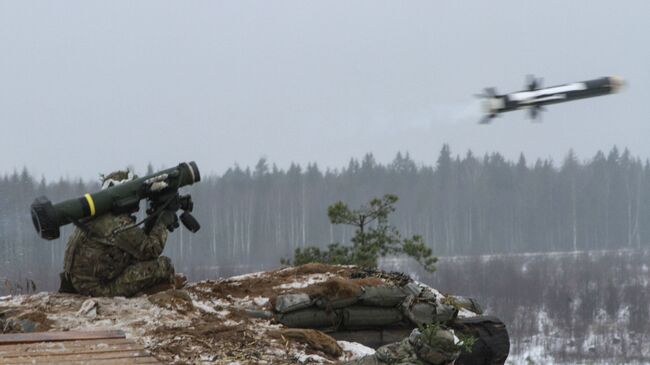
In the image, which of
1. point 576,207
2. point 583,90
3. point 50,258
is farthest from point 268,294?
point 576,207

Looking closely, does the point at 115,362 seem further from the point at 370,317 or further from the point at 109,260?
the point at 370,317

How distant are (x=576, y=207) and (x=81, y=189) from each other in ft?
122

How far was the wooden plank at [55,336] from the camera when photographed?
391 inches

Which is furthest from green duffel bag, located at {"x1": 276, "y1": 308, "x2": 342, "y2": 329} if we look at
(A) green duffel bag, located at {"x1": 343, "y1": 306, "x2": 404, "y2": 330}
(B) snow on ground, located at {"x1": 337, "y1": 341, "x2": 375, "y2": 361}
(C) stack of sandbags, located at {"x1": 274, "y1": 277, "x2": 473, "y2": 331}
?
(B) snow on ground, located at {"x1": 337, "y1": 341, "x2": 375, "y2": 361}

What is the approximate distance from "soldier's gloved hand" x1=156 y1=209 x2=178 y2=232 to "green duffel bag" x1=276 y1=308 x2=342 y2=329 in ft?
8.03

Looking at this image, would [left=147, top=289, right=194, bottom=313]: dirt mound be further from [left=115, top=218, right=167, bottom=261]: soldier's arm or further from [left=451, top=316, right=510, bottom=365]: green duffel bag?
[left=451, top=316, right=510, bottom=365]: green duffel bag

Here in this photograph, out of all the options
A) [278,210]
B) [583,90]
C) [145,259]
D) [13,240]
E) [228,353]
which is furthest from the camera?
[278,210]

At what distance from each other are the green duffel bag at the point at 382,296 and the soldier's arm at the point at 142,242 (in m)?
3.11

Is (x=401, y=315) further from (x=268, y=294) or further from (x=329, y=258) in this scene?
(x=329, y=258)

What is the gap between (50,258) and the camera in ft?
156

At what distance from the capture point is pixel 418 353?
870 centimetres

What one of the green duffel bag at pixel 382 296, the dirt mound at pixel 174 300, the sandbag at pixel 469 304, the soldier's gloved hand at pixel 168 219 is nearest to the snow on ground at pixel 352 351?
the green duffel bag at pixel 382 296

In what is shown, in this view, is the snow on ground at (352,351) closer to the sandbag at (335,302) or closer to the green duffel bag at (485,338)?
the sandbag at (335,302)

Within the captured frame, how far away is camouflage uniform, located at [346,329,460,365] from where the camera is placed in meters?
8.63
